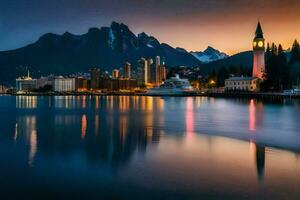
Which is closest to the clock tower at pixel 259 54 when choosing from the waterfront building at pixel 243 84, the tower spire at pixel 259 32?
the tower spire at pixel 259 32

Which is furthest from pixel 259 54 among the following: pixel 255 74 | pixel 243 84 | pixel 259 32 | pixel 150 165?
pixel 150 165

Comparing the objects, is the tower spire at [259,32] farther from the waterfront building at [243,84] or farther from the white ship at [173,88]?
the white ship at [173,88]

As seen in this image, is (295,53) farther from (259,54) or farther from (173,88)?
(173,88)

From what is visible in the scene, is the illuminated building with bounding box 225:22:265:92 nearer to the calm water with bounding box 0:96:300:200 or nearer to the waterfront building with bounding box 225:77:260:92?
the waterfront building with bounding box 225:77:260:92

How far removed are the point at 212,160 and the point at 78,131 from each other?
13.3 metres

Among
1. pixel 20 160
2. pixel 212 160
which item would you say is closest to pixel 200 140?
pixel 212 160

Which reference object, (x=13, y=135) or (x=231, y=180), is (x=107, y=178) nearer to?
(x=231, y=180)

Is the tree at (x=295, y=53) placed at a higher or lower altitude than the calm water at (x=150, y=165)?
higher

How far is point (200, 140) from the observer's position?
23172 millimetres

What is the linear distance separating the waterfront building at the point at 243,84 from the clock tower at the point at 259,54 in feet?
7.60

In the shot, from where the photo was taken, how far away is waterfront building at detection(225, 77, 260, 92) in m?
106

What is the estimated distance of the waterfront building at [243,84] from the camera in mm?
106125

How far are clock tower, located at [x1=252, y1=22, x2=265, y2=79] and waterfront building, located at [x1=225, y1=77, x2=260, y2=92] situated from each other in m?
2.32

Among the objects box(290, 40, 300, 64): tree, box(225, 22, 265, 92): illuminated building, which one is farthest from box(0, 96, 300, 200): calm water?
box(290, 40, 300, 64): tree
